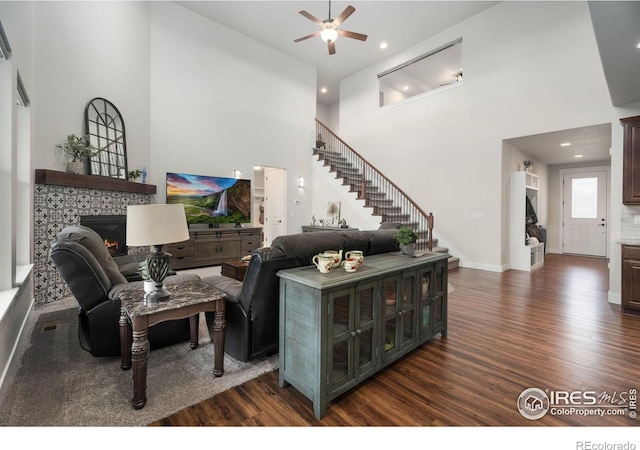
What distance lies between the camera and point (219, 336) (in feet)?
6.94

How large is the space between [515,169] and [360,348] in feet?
21.6

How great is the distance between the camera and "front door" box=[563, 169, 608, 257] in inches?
314

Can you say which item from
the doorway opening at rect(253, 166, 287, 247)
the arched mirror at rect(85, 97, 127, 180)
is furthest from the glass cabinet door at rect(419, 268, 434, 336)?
the doorway opening at rect(253, 166, 287, 247)

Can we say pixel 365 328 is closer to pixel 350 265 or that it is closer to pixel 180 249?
pixel 350 265

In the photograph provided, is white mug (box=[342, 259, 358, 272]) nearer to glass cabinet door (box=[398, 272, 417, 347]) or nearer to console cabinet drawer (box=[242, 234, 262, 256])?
glass cabinet door (box=[398, 272, 417, 347])

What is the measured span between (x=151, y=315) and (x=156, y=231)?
1.76 feet

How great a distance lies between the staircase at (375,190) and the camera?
6.84 m

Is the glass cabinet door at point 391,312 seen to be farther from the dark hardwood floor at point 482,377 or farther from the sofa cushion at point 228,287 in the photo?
the sofa cushion at point 228,287

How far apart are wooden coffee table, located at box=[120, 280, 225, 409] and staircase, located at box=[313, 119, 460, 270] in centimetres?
510

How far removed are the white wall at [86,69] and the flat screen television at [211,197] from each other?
32.0 inches
